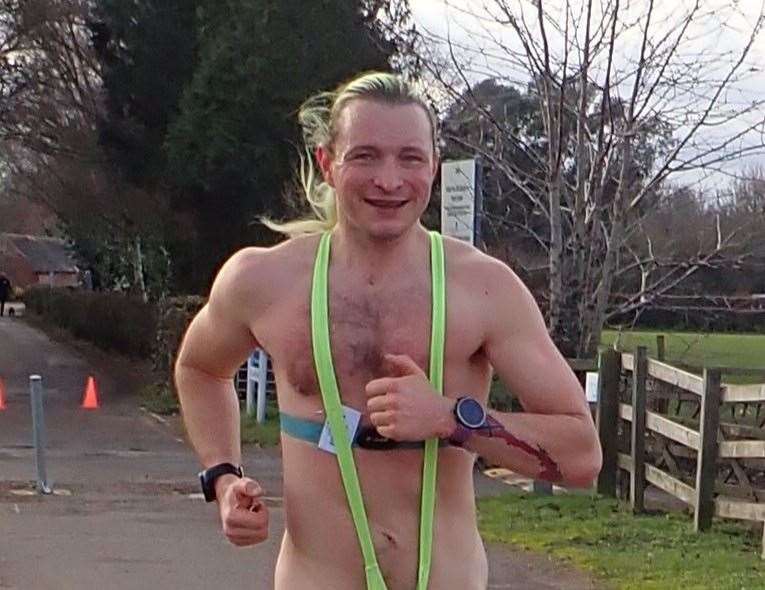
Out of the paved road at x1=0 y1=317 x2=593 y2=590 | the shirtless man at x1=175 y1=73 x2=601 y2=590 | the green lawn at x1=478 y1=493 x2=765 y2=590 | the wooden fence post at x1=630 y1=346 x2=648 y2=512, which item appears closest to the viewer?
the shirtless man at x1=175 y1=73 x2=601 y2=590

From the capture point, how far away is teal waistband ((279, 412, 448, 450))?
3.12 m

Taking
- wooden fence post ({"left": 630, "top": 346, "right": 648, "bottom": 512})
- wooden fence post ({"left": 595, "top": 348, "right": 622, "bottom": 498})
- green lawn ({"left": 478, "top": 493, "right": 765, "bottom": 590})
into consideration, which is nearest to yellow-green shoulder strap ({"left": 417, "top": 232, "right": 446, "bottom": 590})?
green lawn ({"left": 478, "top": 493, "right": 765, "bottom": 590})

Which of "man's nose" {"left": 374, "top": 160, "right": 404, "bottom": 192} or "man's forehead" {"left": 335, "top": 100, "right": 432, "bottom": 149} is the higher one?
"man's forehead" {"left": 335, "top": 100, "right": 432, "bottom": 149}

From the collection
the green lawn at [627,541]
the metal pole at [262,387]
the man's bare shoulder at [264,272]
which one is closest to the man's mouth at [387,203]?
the man's bare shoulder at [264,272]

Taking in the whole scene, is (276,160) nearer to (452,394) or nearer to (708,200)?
(708,200)

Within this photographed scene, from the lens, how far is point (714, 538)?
11.2 m

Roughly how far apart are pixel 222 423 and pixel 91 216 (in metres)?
32.8

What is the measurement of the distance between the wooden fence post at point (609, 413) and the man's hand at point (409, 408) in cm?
1067

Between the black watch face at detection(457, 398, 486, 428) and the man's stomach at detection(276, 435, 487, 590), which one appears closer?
the black watch face at detection(457, 398, 486, 428)

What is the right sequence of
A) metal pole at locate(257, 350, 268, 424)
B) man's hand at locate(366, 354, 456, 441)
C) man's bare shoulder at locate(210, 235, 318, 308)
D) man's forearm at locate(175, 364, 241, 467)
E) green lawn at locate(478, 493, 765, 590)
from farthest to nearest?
metal pole at locate(257, 350, 268, 424) < green lawn at locate(478, 493, 765, 590) < man's forearm at locate(175, 364, 241, 467) < man's bare shoulder at locate(210, 235, 318, 308) < man's hand at locate(366, 354, 456, 441)

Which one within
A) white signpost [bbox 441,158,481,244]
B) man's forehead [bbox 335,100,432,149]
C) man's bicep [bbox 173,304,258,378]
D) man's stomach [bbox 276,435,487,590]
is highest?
white signpost [bbox 441,158,481,244]

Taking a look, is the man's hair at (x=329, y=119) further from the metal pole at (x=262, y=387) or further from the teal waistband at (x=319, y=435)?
the metal pole at (x=262, y=387)

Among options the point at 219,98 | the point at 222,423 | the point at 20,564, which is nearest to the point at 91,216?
the point at 219,98

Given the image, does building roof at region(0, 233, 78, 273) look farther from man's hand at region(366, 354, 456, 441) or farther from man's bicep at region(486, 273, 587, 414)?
man's hand at region(366, 354, 456, 441)
